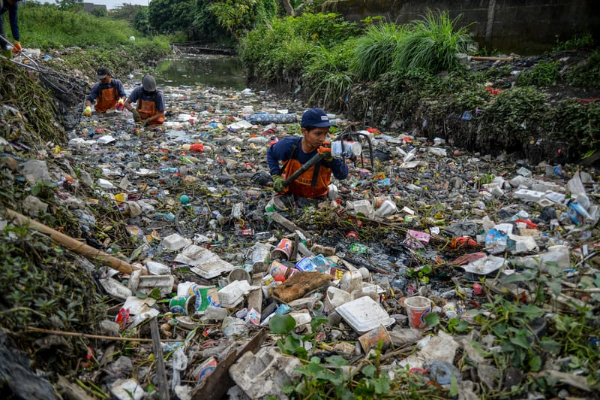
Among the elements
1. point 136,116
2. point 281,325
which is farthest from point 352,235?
point 136,116

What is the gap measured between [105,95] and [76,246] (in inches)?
208

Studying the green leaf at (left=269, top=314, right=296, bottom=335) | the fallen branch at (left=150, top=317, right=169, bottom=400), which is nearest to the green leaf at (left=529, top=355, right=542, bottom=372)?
the green leaf at (left=269, top=314, right=296, bottom=335)

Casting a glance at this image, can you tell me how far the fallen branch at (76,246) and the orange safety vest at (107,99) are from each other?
517cm

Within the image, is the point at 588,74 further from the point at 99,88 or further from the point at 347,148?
the point at 99,88

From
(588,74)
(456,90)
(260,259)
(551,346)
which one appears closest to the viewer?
(551,346)

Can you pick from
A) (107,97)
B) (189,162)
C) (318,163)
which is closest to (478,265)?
(318,163)

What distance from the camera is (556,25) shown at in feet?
20.2

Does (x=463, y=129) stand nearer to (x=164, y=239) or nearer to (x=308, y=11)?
(x=164, y=239)

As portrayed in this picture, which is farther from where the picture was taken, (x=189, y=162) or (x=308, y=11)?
(x=308, y=11)

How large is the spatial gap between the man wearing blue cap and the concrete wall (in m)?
4.74

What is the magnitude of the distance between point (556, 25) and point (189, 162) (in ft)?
18.8

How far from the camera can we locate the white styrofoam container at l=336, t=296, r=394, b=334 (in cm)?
216

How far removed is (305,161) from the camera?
3.72 meters

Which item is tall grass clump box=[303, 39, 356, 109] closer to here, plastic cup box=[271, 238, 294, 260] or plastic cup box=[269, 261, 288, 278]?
plastic cup box=[271, 238, 294, 260]
